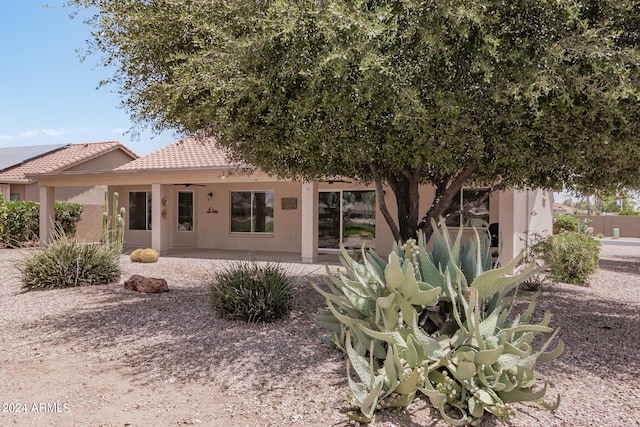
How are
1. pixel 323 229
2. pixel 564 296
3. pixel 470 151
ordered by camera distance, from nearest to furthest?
pixel 470 151 < pixel 564 296 < pixel 323 229

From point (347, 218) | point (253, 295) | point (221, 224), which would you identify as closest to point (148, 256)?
point (221, 224)

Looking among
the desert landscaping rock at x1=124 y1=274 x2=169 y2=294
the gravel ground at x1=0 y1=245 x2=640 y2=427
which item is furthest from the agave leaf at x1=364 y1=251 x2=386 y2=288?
the desert landscaping rock at x1=124 y1=274 x2=169 y2=294

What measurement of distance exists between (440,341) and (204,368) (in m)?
2.51

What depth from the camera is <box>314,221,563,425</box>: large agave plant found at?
375 centimetres

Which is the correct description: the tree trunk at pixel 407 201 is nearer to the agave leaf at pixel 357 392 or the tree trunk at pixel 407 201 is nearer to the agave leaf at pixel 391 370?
the agave leaf at pixel 391 370

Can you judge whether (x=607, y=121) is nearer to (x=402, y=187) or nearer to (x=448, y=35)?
(x=448, y=35)

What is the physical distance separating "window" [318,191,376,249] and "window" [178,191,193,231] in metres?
5.60

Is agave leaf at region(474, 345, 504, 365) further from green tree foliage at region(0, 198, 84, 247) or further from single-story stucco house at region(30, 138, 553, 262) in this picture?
green tree foliage at region(0, 198, 84, 247)

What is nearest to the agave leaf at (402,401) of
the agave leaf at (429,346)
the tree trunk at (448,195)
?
the agave leaf at (429,346)

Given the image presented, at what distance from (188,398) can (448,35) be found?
4.31m

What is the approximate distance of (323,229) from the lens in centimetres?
1748

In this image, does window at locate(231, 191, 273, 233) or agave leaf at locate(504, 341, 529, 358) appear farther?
window at locate(231, 191, 273, 233)

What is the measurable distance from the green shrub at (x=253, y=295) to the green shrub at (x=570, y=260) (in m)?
6.59

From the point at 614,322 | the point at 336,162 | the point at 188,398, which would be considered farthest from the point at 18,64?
the point at 614,322
